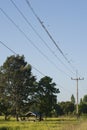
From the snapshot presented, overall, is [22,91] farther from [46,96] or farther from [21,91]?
[46,96]

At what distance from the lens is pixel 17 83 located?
3625 inches

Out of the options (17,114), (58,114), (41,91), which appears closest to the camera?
(17,114)

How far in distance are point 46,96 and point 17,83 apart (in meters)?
8.14

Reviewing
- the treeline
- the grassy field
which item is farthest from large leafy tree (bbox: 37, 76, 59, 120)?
the grassy field

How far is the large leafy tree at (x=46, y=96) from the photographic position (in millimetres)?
94875

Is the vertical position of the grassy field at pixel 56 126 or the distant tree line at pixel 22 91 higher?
the distant tree line at pixel 22 91

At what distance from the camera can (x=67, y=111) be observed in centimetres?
13250

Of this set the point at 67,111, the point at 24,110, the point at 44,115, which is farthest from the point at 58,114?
the point at 24,110

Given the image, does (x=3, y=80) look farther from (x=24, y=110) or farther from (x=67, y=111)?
(x=67, y=111)

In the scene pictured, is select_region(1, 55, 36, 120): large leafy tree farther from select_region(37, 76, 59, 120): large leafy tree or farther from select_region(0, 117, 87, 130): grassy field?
select_region(0, 117, 87, 130): grassy field

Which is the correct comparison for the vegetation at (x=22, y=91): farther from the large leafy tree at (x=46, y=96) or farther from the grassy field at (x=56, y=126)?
the grassy field at (x=56, y=126)

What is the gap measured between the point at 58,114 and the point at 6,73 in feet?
123

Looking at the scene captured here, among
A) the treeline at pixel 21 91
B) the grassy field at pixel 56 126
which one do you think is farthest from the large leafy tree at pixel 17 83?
the grassy field at pixel 56 126

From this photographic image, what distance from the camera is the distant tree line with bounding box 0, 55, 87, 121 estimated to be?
91125 mm
